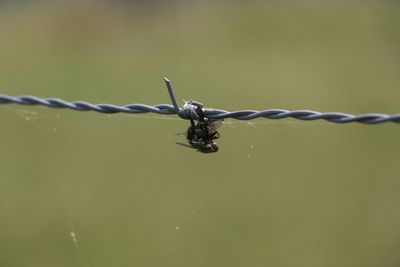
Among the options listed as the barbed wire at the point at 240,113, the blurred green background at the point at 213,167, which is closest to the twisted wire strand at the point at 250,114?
the barbed wire at the point at 240,113

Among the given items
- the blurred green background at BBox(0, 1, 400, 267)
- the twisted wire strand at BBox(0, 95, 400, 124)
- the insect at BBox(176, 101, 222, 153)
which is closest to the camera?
the twisted wire strand at BBox(0, 95, 400, 124)

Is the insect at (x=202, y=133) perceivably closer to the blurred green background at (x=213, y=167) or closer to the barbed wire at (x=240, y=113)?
the barbed wire at (x=240, y=113)

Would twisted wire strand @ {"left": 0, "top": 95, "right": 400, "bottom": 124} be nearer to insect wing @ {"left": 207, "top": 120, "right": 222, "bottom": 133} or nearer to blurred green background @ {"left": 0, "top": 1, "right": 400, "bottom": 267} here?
insect wing @ {"left": 207, "top": 120, "right": 222, "bottom": 133}

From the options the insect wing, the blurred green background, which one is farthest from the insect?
the blurred green background

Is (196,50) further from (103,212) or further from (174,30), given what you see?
(103,212)

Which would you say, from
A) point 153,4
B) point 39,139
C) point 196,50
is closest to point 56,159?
point 39,139

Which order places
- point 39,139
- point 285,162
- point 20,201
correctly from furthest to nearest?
point 39,139 < point 285,162 < point 20,201

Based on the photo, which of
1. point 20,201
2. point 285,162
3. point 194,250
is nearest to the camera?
point 194,250
